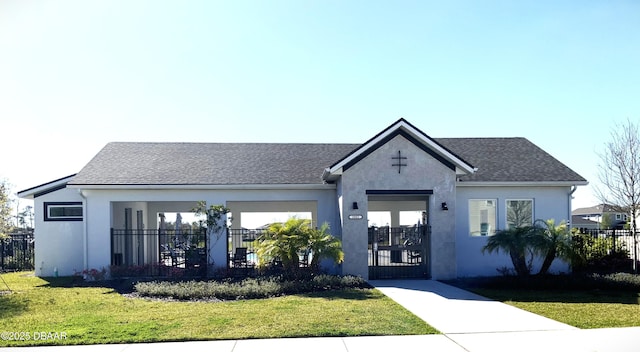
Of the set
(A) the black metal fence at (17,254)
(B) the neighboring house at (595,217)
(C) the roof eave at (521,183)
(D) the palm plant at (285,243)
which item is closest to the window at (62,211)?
(A) the black metal fence at (17,254)

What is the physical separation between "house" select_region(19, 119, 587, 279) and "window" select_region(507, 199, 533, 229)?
4 centimetres

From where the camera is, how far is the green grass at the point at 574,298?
10.1 meters

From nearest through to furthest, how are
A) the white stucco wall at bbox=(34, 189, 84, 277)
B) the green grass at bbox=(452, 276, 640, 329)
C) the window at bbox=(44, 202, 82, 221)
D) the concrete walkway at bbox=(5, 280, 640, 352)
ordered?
the concrete walkway at bbox=(5, 280, 640, 352), the green grass at bbox=(452, 276, 640, 329), the white stucco wall at bbox=(34, 189, 84, 277), the window at bbox=(44, 202, 82, 221)

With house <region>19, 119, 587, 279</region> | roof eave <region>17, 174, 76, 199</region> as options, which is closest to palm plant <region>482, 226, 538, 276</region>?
house <region>19, 119, 587, 279</region>

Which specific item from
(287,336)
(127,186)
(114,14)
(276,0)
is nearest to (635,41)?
(276,0)

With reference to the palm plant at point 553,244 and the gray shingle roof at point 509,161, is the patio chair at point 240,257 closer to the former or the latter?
the gray shingle roof at point 509,161

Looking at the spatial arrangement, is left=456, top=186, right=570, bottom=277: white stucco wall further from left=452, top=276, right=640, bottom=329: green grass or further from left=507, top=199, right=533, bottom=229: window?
left=452, top=276, right=640, bottom=329: green grass

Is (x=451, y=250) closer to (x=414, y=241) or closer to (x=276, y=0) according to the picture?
(x=414, y=241)

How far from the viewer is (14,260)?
22.4 metres

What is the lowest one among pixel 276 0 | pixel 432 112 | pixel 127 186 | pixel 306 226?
pixel 306 226

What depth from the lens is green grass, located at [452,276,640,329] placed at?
1013 cm

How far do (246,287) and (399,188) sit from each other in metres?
5.99

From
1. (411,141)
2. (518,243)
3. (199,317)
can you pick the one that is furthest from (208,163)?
(518,243)

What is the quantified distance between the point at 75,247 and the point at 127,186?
3.96 metres
